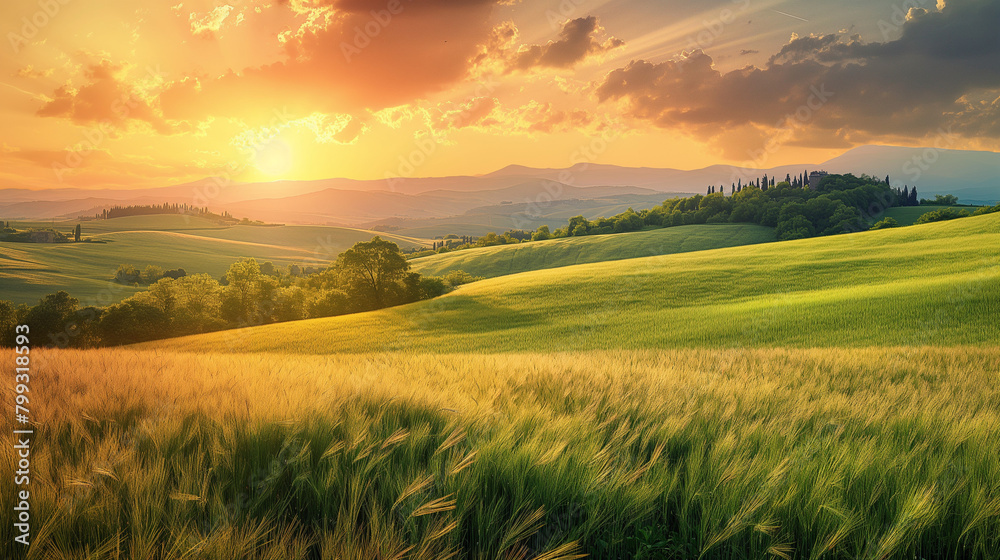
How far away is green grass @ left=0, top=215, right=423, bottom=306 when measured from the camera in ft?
238

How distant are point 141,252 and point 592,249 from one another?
4670 inches

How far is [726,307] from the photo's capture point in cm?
2614

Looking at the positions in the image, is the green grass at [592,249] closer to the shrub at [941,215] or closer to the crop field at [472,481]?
the shrub at [941,215]

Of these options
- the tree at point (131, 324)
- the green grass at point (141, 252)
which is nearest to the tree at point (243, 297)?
the tree at point (131, 324)

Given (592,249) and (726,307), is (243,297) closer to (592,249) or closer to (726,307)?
(726,307)

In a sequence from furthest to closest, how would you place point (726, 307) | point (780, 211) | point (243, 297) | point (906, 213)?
1. point (906, 213)
2. point (780, 211)
3. point (243, 297)
4. point (726, 307)

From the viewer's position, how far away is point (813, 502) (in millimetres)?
1757

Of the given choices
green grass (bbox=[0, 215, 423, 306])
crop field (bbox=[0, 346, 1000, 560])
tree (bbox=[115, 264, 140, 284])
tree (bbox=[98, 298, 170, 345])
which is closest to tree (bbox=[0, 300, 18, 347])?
tree (bbox=[98, 298, 170, 345])

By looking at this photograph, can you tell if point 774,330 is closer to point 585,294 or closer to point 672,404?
point 585,294

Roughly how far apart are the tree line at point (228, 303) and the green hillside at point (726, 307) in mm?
10906

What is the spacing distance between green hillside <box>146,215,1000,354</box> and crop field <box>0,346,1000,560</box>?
18.2 m

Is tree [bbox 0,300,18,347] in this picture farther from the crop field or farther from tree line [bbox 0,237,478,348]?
the crop field

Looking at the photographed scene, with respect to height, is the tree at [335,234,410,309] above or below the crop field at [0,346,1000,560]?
below

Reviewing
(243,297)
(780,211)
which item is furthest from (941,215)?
(243,297)
